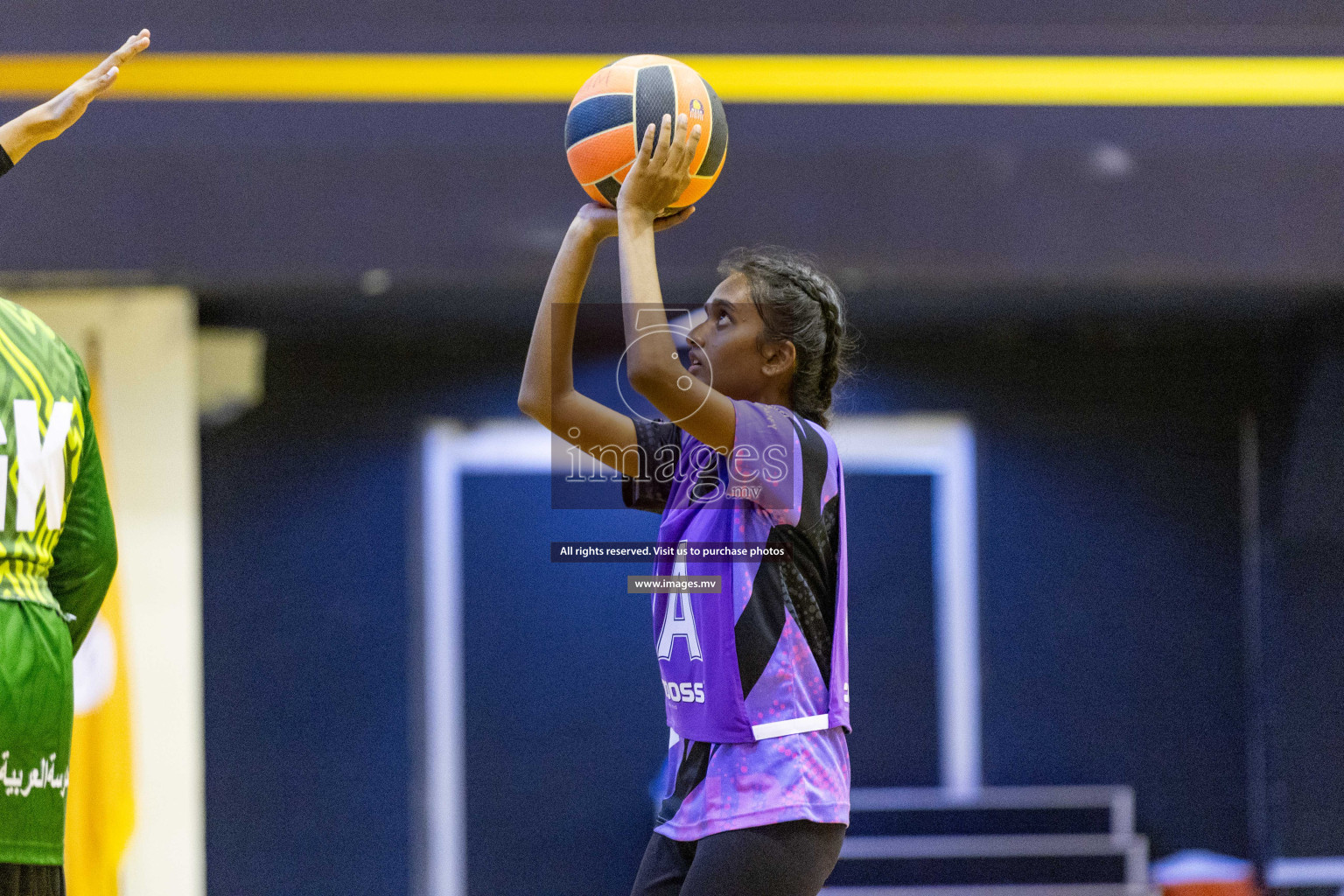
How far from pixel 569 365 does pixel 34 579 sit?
0.96m

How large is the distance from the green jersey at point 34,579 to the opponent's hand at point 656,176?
0.94 m

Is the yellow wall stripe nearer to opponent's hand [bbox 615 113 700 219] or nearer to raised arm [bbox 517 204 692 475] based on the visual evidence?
raised arm [bbox 517 204 692 475]

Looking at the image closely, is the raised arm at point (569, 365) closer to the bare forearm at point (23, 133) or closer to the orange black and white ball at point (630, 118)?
the orange black and white ball at point (630, 118)

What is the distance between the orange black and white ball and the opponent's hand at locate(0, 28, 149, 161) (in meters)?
0.85

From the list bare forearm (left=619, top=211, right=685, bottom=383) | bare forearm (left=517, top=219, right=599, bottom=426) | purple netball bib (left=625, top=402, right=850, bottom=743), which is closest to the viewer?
bare forearm (left=619, top=211, right=685, bottom=383)

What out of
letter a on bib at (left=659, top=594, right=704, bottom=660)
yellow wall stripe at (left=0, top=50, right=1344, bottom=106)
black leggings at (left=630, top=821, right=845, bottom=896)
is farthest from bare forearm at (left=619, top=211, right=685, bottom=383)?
yellow wall stripe at (left=0, top=50, right=1344, bottom=106)

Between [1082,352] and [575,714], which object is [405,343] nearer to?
[575,714]

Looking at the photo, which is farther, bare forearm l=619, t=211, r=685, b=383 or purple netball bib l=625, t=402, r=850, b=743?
purple netball bib l=625, t=402, r=850, b=743

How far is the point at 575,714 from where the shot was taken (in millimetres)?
4820

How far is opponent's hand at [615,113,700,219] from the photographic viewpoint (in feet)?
6.89

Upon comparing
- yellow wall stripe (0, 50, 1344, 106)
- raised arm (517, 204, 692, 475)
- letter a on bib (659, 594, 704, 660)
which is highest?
yellow wall stripe (0, 50, 1344, 106)

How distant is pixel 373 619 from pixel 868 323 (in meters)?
2.23

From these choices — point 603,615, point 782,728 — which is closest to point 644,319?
point 782,728

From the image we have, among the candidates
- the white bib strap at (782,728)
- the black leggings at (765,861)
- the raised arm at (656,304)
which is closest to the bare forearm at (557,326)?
the raised arm at (656,304)
